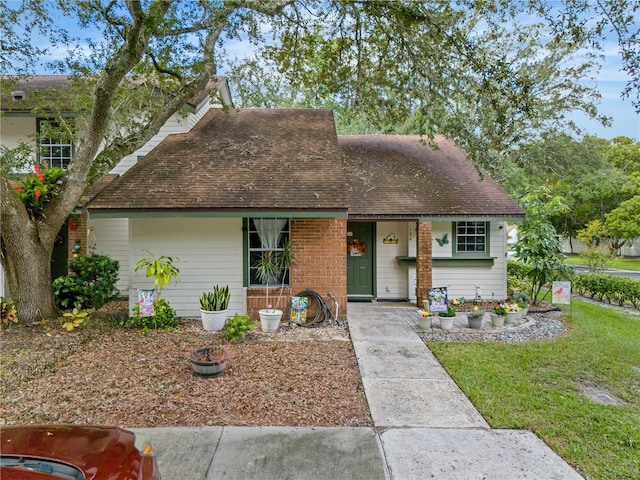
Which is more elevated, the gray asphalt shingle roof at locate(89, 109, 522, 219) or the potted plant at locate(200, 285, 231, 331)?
the gray asphalt shingle roof at locate(89, 109, 522, 219)

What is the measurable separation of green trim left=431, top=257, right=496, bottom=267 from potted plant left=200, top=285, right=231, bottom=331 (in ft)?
19.1

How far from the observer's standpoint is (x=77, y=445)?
7.13 ft

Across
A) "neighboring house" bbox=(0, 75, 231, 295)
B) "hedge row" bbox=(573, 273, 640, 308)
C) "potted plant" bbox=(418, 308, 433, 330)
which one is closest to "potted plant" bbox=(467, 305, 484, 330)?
"potted plant" bbox=(418, 308, 433, 330)

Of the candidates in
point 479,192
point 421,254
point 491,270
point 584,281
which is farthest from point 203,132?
point 584,281

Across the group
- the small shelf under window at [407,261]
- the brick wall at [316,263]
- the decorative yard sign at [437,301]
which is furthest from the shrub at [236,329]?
the small shelf under window at [407,261]

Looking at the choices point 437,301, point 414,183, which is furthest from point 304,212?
point 414,183

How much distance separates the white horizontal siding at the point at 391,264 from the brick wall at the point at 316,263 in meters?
2.59

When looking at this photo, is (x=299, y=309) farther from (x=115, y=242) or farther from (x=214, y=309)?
(x=115, y=242)

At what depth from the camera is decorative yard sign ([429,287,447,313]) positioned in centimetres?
793

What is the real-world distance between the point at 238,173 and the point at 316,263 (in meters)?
2.73

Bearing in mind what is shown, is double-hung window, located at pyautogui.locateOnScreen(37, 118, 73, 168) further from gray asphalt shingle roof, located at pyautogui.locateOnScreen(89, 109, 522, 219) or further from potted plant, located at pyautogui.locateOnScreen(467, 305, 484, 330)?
potted plant, located at pyautogui.locateOnScreen(467, 305, 484, 330)

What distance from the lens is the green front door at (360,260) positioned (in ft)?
36.2

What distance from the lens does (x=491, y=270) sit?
428 inches

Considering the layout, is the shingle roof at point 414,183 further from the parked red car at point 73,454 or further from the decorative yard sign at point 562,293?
the parked red car at point 73,454
